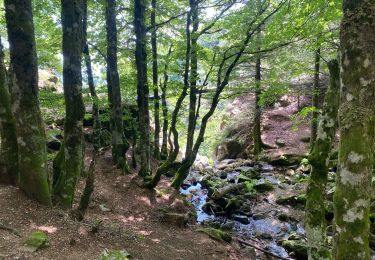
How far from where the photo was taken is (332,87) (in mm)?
5117

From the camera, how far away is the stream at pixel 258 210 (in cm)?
991

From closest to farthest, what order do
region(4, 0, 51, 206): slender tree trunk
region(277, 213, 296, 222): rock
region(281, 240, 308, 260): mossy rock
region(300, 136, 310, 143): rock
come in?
region(4, 0, 51, 206): slender tree trunk
region(281, 240, 308, 260): mossy rock
region(277, 213, 296, 222): rock
region(300, 136, 310, 143): rock

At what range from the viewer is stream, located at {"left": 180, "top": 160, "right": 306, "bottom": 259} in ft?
32.5

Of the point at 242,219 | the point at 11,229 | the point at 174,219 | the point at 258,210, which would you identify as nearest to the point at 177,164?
the point at 258,210

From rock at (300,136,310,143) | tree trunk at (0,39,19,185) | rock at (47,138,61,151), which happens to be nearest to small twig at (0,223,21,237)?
tree trunk at (0,39,19,185)

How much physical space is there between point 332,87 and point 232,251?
5.19 meters

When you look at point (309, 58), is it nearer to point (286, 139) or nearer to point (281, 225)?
point (286, 139)

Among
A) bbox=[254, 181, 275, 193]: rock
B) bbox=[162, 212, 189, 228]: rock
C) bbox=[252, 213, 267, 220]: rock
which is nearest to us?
bbox=[162, 212, 189, 228]: rock

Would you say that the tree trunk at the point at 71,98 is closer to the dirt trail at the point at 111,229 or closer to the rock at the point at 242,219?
the dirt trail at the point at 111,229

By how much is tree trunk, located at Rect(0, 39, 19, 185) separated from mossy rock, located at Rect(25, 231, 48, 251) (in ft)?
6.09

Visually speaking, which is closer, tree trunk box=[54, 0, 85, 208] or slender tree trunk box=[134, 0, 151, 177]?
tree trunk box=[54, 0, 85, 208]

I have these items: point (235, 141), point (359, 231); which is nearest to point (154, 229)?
point (359, 231)

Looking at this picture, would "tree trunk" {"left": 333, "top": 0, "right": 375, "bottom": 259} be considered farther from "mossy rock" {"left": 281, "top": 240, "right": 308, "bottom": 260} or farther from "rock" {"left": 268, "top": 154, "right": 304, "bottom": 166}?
"rock" {"left": 268, "top": 154, "right": 304, "bottom": 166}

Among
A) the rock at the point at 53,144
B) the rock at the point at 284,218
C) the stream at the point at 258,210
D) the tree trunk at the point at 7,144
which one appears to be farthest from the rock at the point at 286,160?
the tree trunk at the point at 7,144
